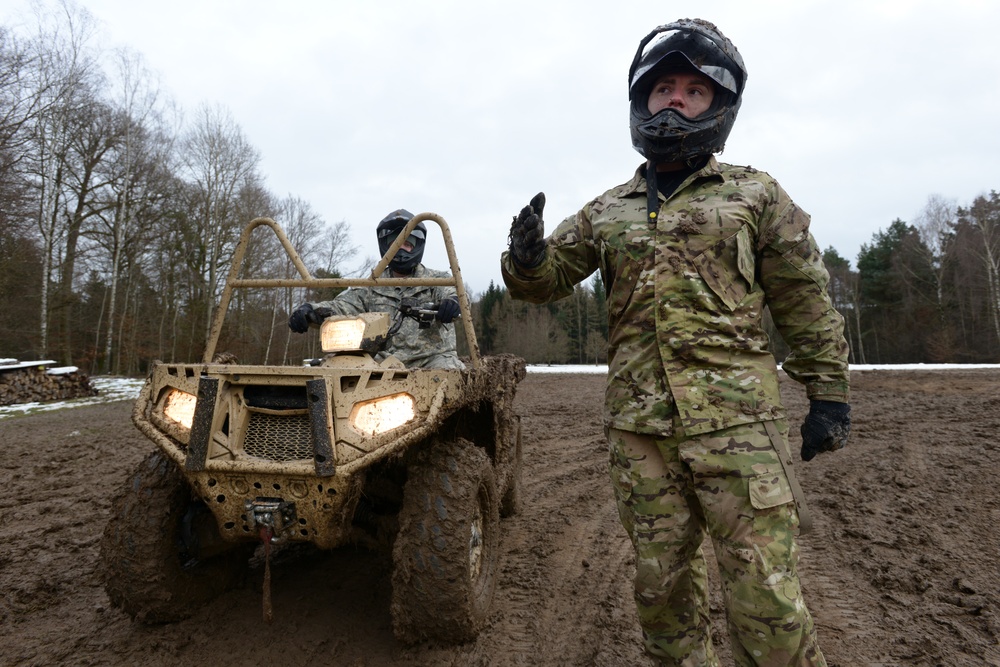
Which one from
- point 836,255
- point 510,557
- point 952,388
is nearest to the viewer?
point 510,557

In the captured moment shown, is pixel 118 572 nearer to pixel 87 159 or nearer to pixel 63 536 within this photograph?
pixel 63 536

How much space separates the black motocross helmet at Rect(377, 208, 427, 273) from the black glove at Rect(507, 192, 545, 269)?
97.2 inches

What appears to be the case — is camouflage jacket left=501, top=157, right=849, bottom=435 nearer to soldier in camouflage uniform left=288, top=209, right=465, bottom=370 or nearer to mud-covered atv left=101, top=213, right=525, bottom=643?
mud-covered atv left=101, top=213, right=525, bottom=643

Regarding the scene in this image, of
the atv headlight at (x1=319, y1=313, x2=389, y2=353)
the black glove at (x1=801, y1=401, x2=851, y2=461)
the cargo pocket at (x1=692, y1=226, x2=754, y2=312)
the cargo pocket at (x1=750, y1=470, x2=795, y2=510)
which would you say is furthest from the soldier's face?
the atv headlight at (x1=319, y1=313, x2=389, y2=353)

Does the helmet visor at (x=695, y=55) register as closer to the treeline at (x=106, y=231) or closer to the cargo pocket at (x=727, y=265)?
the cargo pocket at (x=727, y=265)

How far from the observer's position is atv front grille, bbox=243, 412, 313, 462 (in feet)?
7.57

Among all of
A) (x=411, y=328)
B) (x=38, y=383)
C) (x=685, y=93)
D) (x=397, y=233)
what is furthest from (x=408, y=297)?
(x=38, y=383)

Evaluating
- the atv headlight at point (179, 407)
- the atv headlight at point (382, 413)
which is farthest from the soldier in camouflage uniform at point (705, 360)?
the atv headlight at point (179, 407)

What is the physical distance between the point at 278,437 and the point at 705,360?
5.51 ft

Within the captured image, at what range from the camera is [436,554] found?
7.57ft

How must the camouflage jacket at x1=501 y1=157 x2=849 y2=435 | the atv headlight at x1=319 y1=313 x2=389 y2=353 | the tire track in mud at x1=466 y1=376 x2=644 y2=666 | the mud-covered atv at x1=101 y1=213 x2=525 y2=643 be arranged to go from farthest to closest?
the atv headlight at x1=319 y1=313 x2=389 y2=353, the tire track in mud at x1=466 y1=376 x2=644 y2=666, the mud-covered atv at x1=101 y1=213 x2=525 y2=643, the camouflage jacket at x1=501 y1=157 x2=849 y2=435

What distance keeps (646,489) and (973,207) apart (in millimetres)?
42593

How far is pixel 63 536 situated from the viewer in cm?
394

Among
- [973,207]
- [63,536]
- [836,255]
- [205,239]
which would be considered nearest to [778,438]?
[63,536]
